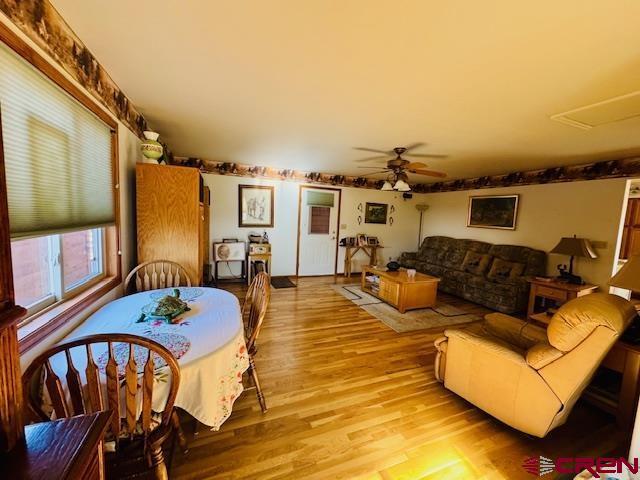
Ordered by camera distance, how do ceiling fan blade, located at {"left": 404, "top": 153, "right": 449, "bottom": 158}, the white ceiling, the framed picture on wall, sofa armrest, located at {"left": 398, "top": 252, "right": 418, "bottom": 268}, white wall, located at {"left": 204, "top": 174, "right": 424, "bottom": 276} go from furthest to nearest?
sofa armrest, located at {"left": 398, "top": 252, "right": 418, "bottom": 268}, the framed picture on wall, white wall, located at {"left": 204, "top": 174, "right": 424, "bottom": 276}, ceiling fan blade, located at {"left": 404, "top": 153, "right": 449, "bottom": 158}, the white ceiling

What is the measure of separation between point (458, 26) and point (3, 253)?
1.80 metres

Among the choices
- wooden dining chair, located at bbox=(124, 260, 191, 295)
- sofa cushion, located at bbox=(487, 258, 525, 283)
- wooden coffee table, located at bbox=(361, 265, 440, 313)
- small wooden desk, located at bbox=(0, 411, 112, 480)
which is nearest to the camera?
small wooden desk, located at bbox=(0, 411, 112, 480)

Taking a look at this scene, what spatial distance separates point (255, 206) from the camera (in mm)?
5230

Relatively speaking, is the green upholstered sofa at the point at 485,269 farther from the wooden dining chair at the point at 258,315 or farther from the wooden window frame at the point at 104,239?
the wooden window frame at the point at 104,239

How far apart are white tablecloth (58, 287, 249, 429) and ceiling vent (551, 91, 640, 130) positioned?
→ 294cm

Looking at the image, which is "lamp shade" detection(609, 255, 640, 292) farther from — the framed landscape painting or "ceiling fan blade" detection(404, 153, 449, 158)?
the framed landscape painting

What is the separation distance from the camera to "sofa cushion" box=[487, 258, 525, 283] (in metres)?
4.12

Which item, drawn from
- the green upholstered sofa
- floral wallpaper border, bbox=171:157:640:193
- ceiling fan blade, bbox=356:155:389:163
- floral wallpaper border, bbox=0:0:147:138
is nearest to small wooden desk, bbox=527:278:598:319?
the green upholstered sofa

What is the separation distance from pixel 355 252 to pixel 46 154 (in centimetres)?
532

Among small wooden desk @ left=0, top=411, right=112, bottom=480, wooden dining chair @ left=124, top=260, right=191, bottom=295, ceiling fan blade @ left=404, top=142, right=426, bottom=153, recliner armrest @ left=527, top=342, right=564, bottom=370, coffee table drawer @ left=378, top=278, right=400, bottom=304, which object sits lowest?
coffee table drawer @ left=378, top=278, right=400, bottom=304

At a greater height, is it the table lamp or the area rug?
the table lamp

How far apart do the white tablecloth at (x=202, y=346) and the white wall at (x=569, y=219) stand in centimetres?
473

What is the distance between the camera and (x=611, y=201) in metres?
3.42

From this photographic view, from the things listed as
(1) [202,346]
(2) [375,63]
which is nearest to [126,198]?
(1) [202,346]
